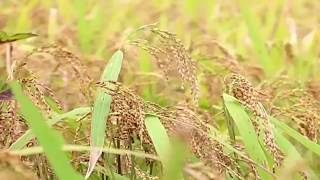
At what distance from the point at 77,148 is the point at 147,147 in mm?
172

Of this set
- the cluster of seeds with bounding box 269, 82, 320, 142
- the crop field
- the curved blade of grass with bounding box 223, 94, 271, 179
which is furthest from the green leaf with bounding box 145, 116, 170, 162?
the cluster of seeds with bounding box 269, 82, 320, 142

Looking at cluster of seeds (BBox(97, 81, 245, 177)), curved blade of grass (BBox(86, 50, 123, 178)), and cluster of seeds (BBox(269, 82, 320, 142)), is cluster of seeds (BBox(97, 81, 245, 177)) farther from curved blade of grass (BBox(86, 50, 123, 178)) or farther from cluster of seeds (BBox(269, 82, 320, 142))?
cluster of seeds (BBox(269, 82, 320, 142))

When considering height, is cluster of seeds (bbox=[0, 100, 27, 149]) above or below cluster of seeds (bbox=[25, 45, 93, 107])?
below

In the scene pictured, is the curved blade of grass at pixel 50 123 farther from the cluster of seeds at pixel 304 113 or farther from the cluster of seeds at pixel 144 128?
the cluster of seeds at pixel 304 113

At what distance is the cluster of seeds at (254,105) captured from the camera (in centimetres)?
106

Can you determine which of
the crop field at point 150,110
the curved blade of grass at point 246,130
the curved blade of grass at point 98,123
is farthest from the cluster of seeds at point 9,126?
the curved blade of grass at point 246,130

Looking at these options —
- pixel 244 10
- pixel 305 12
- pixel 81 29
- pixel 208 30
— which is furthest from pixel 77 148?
pixel 305 12

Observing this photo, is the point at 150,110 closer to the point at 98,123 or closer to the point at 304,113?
the point at 98,123

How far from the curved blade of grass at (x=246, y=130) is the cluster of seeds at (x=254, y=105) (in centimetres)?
1

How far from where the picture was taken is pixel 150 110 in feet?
3.72

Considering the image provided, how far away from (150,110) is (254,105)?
0.16 metres

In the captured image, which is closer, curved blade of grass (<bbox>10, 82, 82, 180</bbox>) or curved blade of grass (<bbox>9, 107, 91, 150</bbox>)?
curved blade of grass (<bbox>10, 82, 82, 180</bbox>)

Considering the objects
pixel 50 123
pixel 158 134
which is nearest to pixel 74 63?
pixel 50 123

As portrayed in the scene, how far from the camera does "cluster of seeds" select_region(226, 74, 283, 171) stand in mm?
1061
